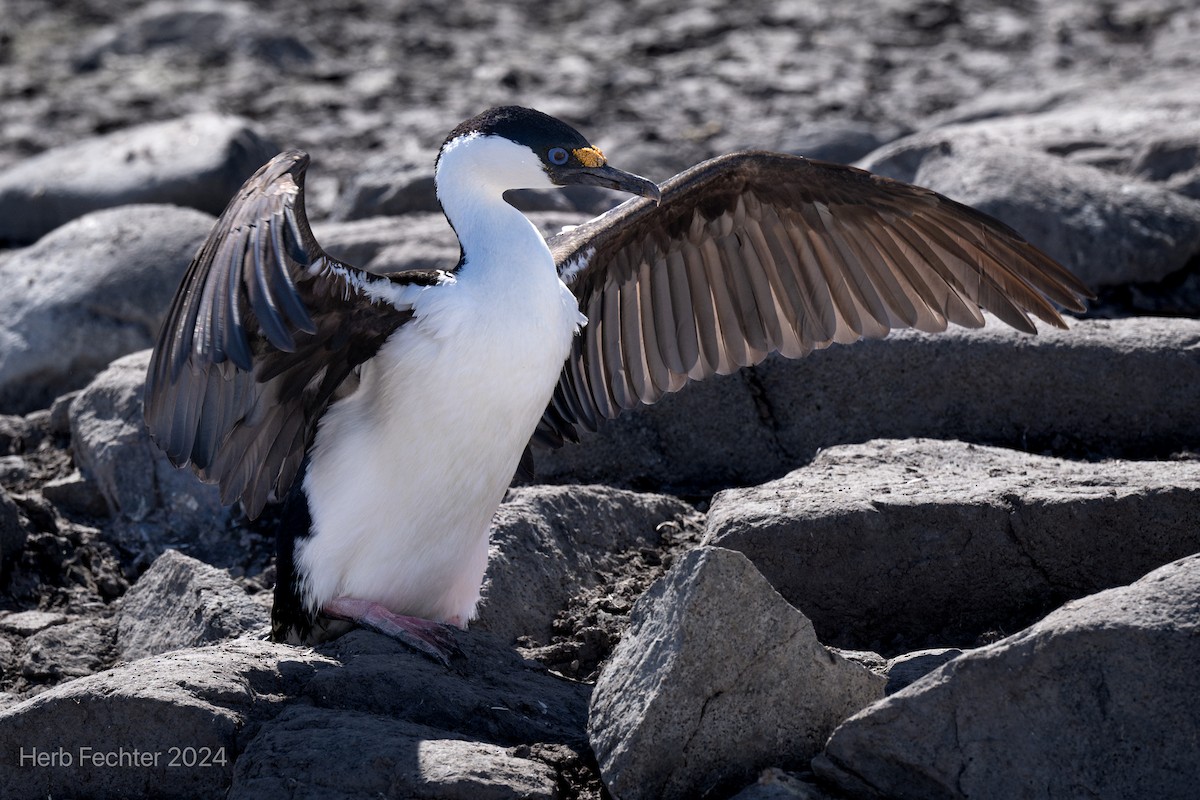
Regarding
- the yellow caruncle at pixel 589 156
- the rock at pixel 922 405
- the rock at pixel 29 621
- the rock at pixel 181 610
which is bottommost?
the rock at pixel 29 621

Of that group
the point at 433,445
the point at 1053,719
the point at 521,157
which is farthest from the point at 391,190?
the point at 1053,719

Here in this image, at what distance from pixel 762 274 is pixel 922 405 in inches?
32.1

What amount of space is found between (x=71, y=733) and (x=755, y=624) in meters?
1.73

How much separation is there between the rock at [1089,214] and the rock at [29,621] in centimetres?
425

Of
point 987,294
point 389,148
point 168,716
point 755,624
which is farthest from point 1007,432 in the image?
point 389,148

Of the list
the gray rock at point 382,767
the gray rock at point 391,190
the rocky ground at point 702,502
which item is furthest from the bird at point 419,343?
the gray rock at point 391,190

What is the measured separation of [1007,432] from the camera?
595 centimetres

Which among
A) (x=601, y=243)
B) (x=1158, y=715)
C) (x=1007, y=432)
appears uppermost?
(x=601, y=243)

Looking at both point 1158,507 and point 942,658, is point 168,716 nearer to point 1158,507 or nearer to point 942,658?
point 942,658

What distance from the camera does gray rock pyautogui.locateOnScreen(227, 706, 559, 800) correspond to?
12.0ft

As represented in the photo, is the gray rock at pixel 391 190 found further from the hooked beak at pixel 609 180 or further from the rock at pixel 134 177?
the hooked beak at pixel 609 180

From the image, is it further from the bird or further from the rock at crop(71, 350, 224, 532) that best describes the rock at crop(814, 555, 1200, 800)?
the rock at crop(71, 350, 224, 532)

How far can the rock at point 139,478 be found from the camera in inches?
248

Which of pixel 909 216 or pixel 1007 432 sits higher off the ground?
pixel 909 216
